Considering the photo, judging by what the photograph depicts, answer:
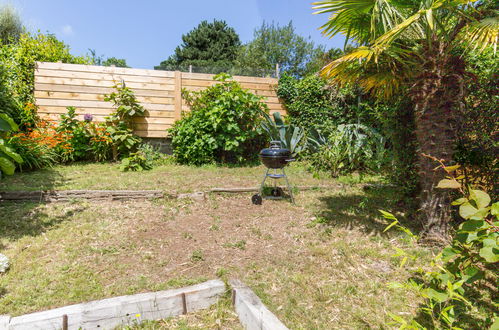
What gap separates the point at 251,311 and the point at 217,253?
0.94m

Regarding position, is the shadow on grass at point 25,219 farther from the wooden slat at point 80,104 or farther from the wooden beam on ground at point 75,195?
the wooden slat at point 80,104

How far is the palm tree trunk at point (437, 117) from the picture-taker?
2.34m

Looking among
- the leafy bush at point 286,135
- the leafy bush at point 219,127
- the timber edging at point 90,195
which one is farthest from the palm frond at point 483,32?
the leafy bush at point 219,127

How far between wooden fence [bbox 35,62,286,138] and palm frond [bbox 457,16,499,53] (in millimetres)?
5497

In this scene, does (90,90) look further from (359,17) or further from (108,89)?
(359,17)

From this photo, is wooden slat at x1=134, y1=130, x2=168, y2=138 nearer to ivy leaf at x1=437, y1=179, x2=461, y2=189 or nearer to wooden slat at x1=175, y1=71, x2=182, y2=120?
→ wooden slat at x1=175, y1=71, x2=182, y2=120

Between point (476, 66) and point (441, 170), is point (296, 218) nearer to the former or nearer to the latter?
point (441, 170)

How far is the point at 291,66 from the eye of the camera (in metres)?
20.9

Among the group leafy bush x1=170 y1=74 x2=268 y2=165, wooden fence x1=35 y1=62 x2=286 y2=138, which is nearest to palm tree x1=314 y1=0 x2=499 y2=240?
leafy bush x1=170 y1=74 x2=268 y2=165

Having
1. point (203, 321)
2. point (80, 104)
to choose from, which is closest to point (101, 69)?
point (80, 104)

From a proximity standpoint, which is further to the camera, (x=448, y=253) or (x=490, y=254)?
(x=448, y=253)

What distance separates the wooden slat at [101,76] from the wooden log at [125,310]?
5823mm

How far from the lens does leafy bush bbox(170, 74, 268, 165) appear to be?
5863 mm

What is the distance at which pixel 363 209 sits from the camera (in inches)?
134
